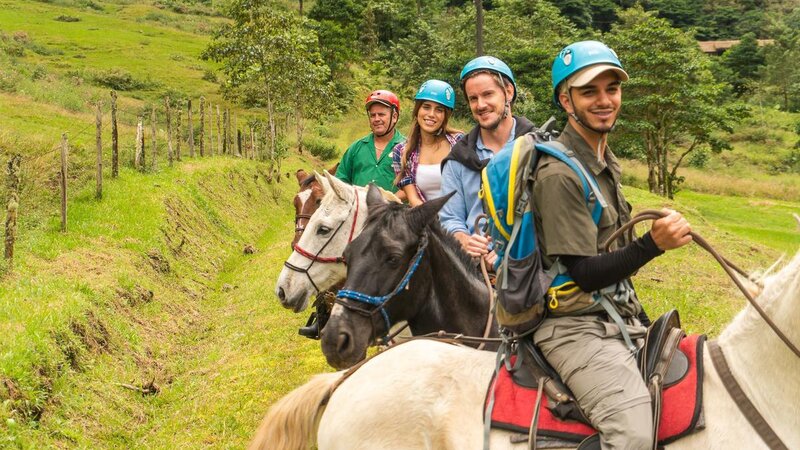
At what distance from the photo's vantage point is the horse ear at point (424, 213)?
13.1 ft

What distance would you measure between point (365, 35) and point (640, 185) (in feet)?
126

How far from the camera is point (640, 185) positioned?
139ft

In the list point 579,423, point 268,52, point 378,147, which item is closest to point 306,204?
point 378,147

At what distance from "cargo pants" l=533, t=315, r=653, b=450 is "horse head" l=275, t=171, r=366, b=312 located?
8.22 ft

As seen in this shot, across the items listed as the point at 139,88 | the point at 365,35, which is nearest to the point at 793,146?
the point at 365,35

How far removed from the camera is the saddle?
2.67m

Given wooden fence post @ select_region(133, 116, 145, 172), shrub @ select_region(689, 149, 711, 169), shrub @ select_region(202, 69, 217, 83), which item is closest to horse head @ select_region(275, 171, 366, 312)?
wooden fence post @ select_region(133, 116, 145, 172)

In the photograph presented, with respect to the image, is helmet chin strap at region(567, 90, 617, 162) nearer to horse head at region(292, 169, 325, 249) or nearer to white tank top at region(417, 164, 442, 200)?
white tank top at region(417, 164, 442, 200)

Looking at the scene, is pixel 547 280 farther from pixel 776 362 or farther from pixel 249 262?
pixel 249 262

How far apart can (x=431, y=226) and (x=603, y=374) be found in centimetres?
167

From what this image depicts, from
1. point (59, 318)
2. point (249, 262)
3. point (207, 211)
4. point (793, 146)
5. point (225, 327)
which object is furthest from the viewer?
point (793, 146)

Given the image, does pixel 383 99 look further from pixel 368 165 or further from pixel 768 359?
pixel 768 359

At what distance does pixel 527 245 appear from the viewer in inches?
111

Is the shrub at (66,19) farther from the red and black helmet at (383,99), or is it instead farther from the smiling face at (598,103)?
the smiling face at (598,103)
